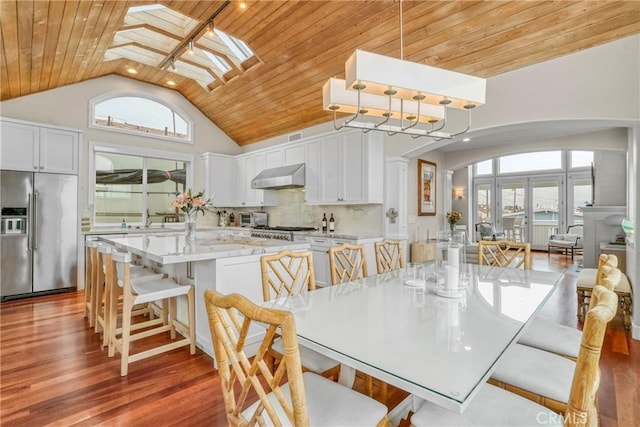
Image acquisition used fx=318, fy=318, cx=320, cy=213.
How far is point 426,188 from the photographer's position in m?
5.64

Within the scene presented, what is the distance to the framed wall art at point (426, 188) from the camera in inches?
213

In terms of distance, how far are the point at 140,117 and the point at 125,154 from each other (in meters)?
0.78

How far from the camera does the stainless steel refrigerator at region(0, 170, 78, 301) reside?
168 inches

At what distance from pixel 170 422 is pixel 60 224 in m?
4.20

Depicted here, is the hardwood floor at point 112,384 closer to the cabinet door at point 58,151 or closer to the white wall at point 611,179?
the cabinet door at point 58,151

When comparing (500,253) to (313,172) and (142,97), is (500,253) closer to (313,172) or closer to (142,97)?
(313,172)

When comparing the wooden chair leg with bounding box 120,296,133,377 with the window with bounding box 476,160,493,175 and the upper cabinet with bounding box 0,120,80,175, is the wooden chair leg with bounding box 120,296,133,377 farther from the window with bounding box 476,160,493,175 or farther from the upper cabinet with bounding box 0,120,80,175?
the window with bounding box 476,160,493,175

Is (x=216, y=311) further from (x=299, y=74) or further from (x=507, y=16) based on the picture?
(x=299, y=74)

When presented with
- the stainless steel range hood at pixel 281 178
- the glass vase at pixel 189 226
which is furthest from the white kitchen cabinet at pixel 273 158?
the glass vase at pixel 189 226

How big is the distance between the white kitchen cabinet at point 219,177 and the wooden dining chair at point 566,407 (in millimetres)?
6043

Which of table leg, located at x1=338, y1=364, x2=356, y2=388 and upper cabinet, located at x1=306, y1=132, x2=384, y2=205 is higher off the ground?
upper cabinet, located at x1=306, y1=132, x2=384, y2=205

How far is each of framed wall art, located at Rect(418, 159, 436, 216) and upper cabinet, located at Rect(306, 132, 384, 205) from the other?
1.08 meters

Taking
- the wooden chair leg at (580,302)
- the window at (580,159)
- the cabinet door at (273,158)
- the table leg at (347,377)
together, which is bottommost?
the wooden chair leg at (580,302)

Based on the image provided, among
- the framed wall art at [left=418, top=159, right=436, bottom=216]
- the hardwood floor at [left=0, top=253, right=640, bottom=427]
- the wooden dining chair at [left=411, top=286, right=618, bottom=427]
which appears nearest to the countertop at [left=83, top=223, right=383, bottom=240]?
the framed wall art at [left=418, top=159, right=436, bottom=216]
